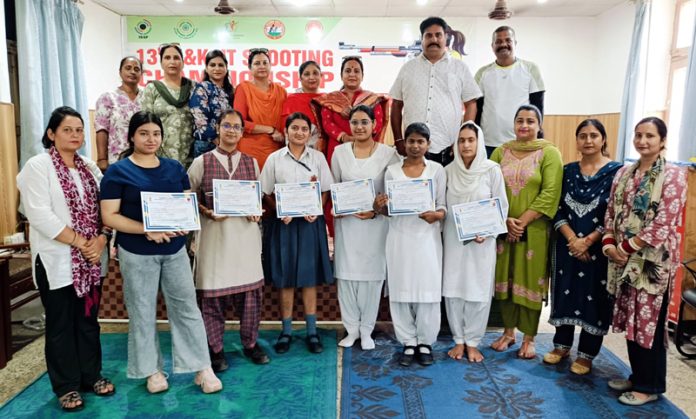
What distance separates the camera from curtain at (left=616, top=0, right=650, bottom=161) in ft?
20.9

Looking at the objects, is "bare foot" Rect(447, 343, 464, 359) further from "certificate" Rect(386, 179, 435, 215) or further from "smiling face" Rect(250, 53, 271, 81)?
"smiling face" Rect(250, 53, 271, 81)

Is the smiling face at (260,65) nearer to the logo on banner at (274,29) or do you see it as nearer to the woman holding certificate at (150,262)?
the woman holding certificate at (150,262)

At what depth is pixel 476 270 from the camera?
2986 mm

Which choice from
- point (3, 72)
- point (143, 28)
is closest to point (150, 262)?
point (3, 72)

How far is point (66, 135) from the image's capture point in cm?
235

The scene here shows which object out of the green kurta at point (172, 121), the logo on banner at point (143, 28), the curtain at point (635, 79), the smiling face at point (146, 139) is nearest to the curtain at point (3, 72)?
the green kurta at point (172, 121)

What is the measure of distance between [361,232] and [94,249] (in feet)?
5.09

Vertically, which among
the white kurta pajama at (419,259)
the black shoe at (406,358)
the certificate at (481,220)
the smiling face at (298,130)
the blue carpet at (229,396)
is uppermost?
the smiling face at (298,130)

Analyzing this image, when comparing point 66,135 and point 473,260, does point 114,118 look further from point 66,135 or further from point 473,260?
point 473,260

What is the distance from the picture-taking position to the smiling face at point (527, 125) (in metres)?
2.94

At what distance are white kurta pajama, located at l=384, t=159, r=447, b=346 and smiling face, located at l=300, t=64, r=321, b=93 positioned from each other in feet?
3.74

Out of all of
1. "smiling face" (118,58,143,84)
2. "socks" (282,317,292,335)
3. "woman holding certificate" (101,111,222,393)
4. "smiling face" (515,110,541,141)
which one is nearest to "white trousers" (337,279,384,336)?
"socks" (282,317,292,335)

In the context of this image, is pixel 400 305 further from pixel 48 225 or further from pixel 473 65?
pixel 473 65

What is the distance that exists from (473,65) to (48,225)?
22.9 ft
